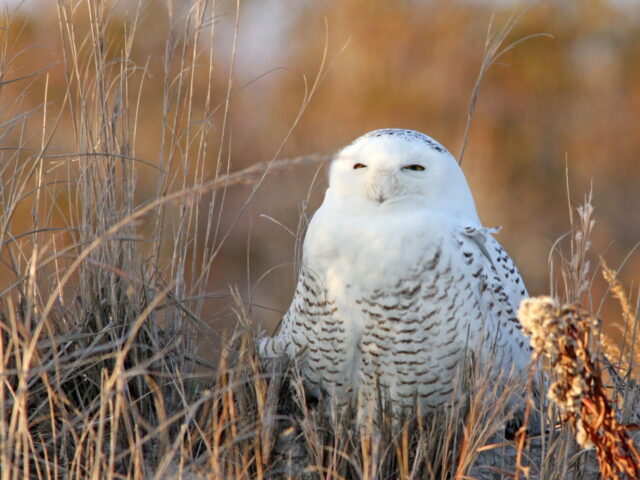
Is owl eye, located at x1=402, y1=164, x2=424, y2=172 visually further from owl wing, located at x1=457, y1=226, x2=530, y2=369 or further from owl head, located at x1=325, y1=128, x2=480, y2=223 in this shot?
owl wing, located at x1=457, y1=226, x2=530, y2=369

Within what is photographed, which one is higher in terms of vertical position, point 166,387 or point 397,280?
point 397,280

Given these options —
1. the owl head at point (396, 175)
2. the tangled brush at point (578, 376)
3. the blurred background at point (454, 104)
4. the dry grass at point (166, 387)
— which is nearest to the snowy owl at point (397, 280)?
the owl head at point (396, 175)

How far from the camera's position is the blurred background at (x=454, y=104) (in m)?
10.2

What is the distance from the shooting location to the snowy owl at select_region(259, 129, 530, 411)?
7.53ft

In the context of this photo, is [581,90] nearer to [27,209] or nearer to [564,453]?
[27,209]

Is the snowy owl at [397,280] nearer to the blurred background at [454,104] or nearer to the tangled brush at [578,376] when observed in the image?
the tangled brush at [578,376]

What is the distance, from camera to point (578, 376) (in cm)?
165

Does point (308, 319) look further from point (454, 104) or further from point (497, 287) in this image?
point (454, 104)

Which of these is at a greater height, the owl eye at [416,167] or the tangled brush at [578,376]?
the owl eye at [416,167]

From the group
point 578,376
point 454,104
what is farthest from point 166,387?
point 454,104

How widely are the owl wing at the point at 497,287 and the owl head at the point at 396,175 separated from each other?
0.32 ft

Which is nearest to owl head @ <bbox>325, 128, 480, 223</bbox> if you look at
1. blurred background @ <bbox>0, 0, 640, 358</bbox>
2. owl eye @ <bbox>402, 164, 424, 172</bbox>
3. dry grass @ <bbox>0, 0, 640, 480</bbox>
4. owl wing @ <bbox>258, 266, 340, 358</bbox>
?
owl eye @ <bbox>402, 164, 424, 172</bbox>

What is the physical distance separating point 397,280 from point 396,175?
28 centimetres

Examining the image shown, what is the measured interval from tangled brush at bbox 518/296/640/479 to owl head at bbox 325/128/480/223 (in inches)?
28.7
